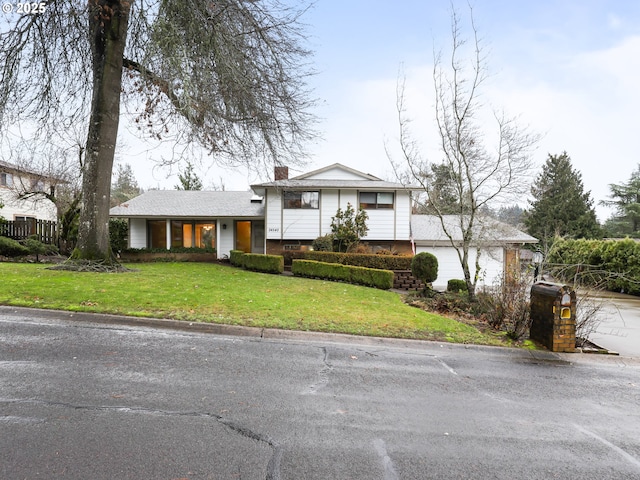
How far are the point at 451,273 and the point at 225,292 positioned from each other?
16.1 meters

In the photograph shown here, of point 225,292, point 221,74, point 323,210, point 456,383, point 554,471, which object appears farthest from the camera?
point 323,210

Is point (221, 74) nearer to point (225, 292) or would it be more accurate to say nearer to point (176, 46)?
point (176, 46)

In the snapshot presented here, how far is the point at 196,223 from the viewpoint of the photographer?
23062mm

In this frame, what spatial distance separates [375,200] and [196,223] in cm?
1220

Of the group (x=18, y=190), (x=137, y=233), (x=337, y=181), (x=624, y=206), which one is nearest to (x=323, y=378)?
(x=337, y=181)

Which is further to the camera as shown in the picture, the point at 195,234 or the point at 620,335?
the point at 195,234

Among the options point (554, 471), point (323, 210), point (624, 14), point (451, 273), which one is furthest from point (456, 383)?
point (451, 273)

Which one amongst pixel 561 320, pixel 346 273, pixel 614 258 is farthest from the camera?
pixel 614 258

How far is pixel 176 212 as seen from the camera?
2147 cm

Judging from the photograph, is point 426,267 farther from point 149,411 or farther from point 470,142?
point 149,411

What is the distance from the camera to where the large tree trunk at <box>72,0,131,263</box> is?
1043 centimetres

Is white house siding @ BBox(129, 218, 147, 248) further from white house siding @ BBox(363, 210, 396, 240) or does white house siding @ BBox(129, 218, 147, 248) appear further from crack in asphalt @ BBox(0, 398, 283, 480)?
crack in asphalt @ BBox(0, 398, 283, 480)

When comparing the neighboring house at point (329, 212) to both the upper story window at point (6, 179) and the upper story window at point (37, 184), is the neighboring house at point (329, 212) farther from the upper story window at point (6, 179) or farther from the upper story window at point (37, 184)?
the upper story window at point (6, 179)

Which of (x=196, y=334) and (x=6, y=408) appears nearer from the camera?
(x=6, y=408)
